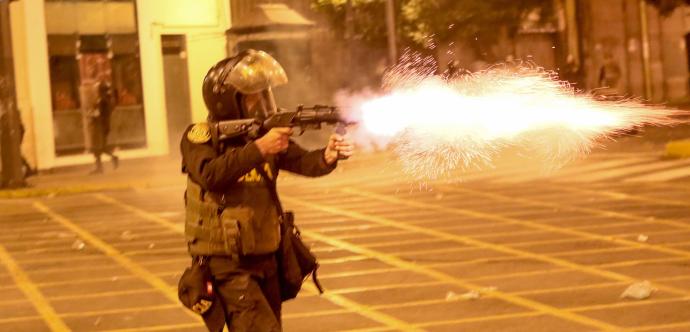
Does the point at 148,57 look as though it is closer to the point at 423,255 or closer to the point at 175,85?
the point at 175,85

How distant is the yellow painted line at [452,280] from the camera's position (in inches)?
298

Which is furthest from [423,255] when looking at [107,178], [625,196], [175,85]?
[175,85]

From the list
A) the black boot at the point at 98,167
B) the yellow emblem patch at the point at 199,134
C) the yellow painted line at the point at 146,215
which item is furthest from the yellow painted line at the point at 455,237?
the black boot at the point at 98,167

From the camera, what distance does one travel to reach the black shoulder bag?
5391 millimetres

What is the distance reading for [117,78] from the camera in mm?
24984

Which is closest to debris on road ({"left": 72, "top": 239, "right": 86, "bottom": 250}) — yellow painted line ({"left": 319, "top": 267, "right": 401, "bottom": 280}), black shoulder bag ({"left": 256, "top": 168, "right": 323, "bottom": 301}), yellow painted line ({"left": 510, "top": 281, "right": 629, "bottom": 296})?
yellow painted line ({"left": 319, "top": 267, "right": 401, "bottom": 280})

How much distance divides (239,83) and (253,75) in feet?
0.23

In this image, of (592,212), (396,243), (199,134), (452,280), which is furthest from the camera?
(592,212)

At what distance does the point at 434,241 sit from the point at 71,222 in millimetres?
5350

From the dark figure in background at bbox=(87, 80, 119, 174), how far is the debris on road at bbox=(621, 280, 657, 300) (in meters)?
15.3

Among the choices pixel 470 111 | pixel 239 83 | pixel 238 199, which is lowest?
pixel 238 199

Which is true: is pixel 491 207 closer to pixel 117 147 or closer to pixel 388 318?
pixel 388 318

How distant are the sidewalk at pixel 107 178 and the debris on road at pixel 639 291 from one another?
12.2 meters

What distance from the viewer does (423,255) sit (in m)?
10.6
